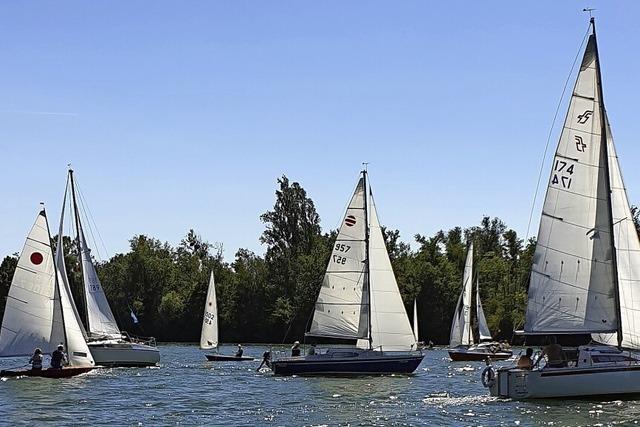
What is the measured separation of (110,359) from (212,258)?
8085cm

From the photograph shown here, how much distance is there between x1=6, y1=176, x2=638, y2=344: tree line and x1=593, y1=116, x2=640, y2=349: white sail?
63375 millimetres

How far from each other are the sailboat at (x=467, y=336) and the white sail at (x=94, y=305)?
74.3 feet

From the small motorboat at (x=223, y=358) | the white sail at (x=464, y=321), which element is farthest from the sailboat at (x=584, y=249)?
the white sail at (x=464, y=321)

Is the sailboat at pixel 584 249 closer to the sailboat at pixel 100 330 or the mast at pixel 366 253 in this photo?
the mast at pixel 366 253

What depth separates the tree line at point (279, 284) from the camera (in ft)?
345

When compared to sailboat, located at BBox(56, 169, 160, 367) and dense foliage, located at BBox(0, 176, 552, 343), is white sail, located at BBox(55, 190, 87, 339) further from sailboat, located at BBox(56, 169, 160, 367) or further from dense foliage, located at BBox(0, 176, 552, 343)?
dense foliage, located at BBox(0, 176, 552, 343)

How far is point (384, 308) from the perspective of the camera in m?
47.9

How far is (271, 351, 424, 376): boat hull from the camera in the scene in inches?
1837

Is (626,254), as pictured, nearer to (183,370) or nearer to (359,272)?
(359,272)

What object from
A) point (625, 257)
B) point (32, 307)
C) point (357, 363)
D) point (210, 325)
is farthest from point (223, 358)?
point (625, 257)

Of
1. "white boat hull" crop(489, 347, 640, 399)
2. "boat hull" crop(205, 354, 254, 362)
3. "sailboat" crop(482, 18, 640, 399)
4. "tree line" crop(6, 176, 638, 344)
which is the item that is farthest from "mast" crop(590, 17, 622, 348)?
"tree line" crop(6, 176, 638, 344)

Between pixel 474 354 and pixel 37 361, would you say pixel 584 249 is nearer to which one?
pixel 37 361

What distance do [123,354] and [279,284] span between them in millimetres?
53749

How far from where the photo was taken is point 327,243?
11288 centimetres
